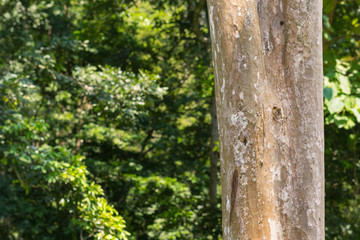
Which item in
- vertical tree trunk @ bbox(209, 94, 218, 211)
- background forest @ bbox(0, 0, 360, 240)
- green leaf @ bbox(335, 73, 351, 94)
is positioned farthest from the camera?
vertical tree trunk @ bbox(209, 94, 218, 211)

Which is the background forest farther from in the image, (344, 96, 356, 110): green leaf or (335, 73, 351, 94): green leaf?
(344, 96, 356, 110): green leaf

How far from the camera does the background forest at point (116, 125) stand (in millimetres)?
4562

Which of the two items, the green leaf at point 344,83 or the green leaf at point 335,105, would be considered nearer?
the green leaf at point 335,105

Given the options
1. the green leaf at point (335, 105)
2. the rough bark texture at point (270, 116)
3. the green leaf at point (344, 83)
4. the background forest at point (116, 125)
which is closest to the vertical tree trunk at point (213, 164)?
the background forest at point (116, 125)

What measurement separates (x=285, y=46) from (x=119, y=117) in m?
3.75

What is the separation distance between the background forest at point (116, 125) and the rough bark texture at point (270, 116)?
2.71m

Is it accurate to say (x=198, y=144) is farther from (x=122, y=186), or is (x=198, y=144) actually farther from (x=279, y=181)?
(x=279, y=181)

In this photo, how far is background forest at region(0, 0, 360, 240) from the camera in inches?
180

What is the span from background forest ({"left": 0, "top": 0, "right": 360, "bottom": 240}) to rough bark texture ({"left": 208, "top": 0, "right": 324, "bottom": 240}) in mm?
2707

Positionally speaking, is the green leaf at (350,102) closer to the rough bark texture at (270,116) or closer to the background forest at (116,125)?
the background forest at (116,125)

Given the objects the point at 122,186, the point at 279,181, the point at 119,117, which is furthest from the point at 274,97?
the point at 122,186

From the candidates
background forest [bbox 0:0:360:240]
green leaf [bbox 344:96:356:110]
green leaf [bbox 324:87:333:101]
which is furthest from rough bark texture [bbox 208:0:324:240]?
background forest [bbox 0:0:360:240]

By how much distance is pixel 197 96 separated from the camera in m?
7.55

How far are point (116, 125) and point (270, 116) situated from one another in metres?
5.65
